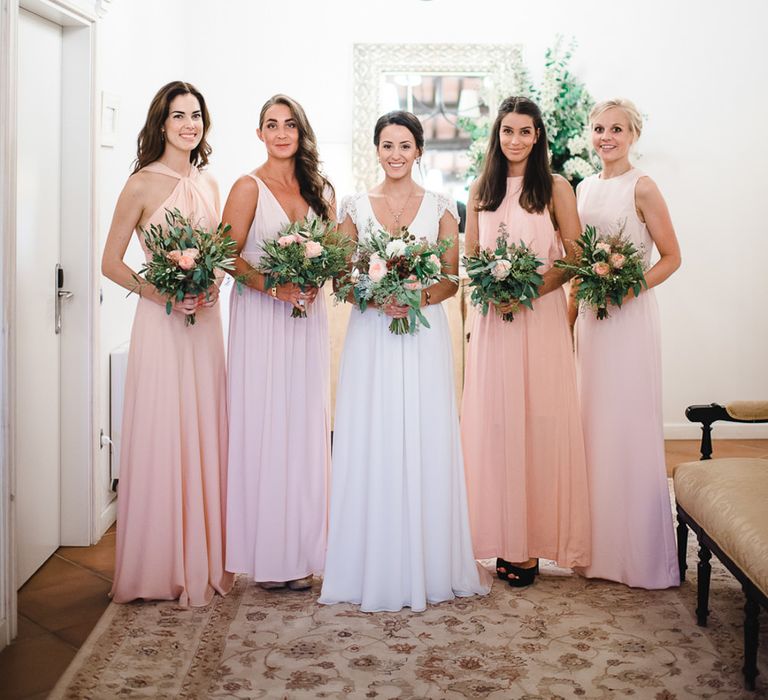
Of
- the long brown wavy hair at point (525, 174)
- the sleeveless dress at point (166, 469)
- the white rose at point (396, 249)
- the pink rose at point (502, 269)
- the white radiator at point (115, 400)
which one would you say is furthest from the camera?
the white radiator at point (115, 400)

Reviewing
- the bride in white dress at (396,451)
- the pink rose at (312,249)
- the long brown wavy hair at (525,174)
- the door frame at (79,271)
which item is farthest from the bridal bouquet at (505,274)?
the door frame at (79,271)

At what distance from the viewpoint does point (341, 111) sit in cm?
713

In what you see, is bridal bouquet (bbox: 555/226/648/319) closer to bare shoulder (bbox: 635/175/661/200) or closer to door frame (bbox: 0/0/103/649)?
bare shoulder (bbox: 635/175/661/200)

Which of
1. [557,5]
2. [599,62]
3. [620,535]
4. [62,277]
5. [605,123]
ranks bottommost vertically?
[620,535]

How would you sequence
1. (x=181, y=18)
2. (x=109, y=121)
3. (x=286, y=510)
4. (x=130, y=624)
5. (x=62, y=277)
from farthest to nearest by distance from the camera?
1. (x=181, y=18)
2. (x=109, y=121)
3. (x=62, y=277)
4. (x=286, y=510)
5. (x=130, y=624)

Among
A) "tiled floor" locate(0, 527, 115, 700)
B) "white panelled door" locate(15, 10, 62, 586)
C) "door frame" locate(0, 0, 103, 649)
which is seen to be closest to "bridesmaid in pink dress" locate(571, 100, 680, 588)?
"tiled floor" locate(0, 527, 115, 700)

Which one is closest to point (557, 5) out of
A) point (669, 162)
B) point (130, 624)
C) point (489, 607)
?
point (669, 162)

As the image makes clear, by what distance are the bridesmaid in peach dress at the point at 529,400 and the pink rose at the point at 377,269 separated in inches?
24.7

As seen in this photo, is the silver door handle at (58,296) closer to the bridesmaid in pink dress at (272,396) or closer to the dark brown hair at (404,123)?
the bridesmaid in pink dress at (272,396)

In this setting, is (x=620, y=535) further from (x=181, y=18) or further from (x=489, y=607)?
(x=181, y=18)

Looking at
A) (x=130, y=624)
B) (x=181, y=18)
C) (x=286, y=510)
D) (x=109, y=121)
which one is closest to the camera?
(x=130, y=624)

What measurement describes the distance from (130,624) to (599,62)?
5547 millimetres

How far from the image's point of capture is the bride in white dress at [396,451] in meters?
3.69

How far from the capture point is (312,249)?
3.54 meters
